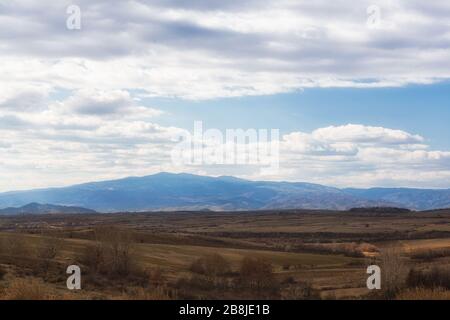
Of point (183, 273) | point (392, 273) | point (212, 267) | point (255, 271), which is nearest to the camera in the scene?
point (392, 273)

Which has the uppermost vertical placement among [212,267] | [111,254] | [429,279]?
[111,254]

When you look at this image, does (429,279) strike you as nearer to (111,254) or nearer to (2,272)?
(111,254)

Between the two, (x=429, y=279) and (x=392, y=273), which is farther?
(x=429, y=279)

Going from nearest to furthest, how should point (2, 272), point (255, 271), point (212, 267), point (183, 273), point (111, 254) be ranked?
1. point (2, 272)
2. point (111, 254)
3. point (255, 271)
4. point (183, 273)
5. point (212, 267)

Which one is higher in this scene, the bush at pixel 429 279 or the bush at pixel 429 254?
the bush at pixel 429 279

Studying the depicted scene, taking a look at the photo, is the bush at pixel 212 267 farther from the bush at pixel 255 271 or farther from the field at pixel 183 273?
the bush at pixel 255 271

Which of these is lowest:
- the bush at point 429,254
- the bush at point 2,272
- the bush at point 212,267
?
the bush at point 429,254

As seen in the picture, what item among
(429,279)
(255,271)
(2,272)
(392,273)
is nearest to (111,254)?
(255,271)

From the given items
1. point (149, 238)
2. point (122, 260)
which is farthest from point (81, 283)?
point (149, 238)

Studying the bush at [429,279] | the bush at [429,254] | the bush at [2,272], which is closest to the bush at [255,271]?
the bush at [429,279]

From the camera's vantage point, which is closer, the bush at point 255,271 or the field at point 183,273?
the field at point 183,273
